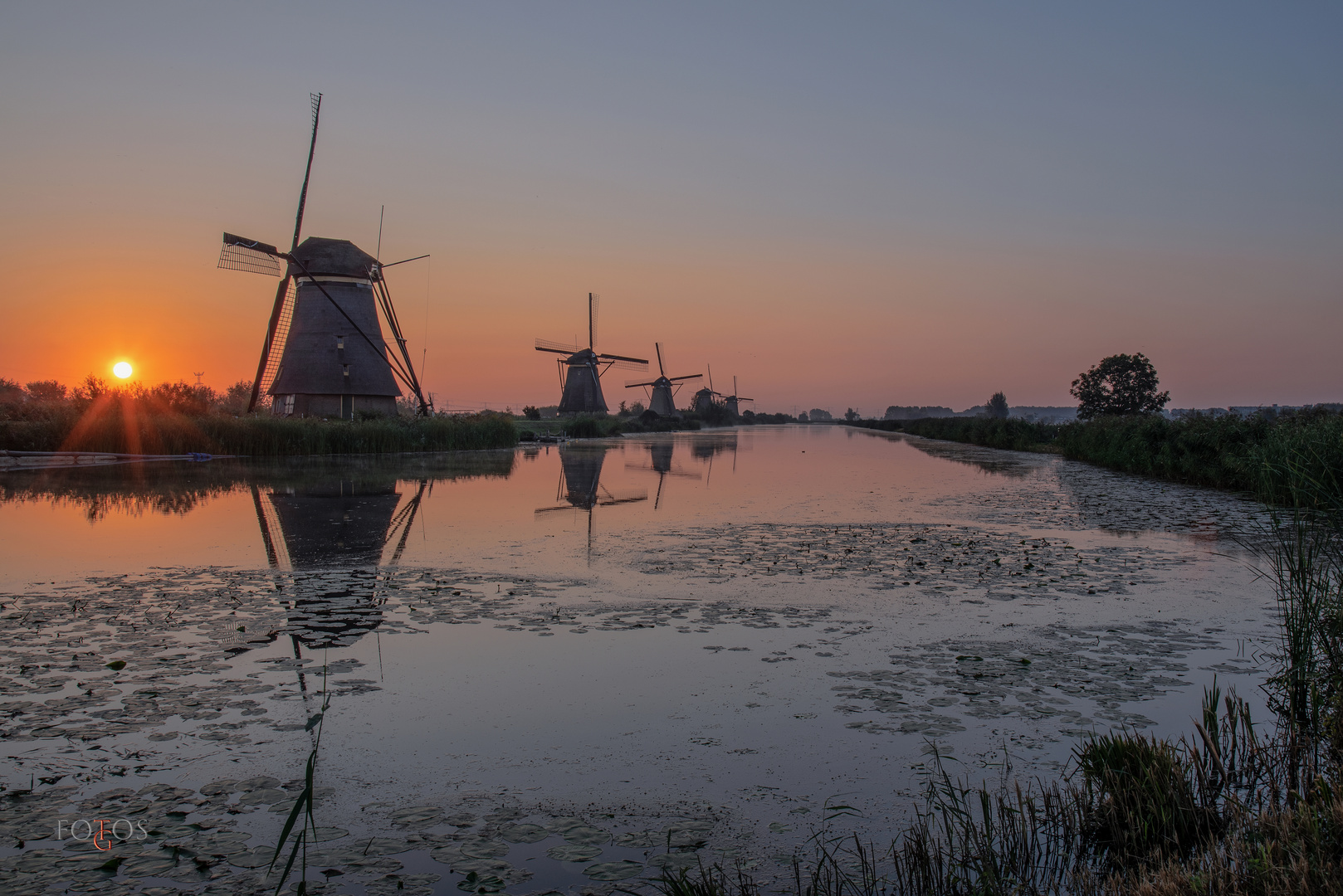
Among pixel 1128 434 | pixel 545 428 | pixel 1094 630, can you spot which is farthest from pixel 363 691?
pixel 545 428

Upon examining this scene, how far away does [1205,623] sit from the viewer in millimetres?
7125

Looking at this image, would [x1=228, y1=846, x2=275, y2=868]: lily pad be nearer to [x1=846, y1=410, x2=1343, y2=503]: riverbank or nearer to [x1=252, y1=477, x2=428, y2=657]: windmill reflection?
[x1=252, y1=477, x2=428, y2=657]: windmill reflection

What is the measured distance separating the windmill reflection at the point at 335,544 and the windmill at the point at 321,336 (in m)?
15.7

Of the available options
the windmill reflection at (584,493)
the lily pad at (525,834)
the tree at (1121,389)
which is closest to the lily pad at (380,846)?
the lily pad at (525,834)

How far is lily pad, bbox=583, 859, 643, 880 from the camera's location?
3.12 metres

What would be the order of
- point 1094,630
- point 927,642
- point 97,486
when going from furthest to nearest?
point 97,486 → point 1094,630 → point 927,642

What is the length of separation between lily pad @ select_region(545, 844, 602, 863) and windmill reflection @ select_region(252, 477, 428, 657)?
3.49m

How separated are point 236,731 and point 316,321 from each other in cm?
3270

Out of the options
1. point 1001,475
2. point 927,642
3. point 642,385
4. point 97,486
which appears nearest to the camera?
point 927,642

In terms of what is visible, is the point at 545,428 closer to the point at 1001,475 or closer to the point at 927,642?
the point at 1001,475

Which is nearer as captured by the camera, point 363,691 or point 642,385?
point 363,691

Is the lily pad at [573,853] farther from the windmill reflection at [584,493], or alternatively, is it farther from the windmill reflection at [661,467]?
the windmill reflection at [661,467]

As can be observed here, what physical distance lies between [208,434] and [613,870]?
94.1 ft

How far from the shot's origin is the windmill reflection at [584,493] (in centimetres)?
1601
